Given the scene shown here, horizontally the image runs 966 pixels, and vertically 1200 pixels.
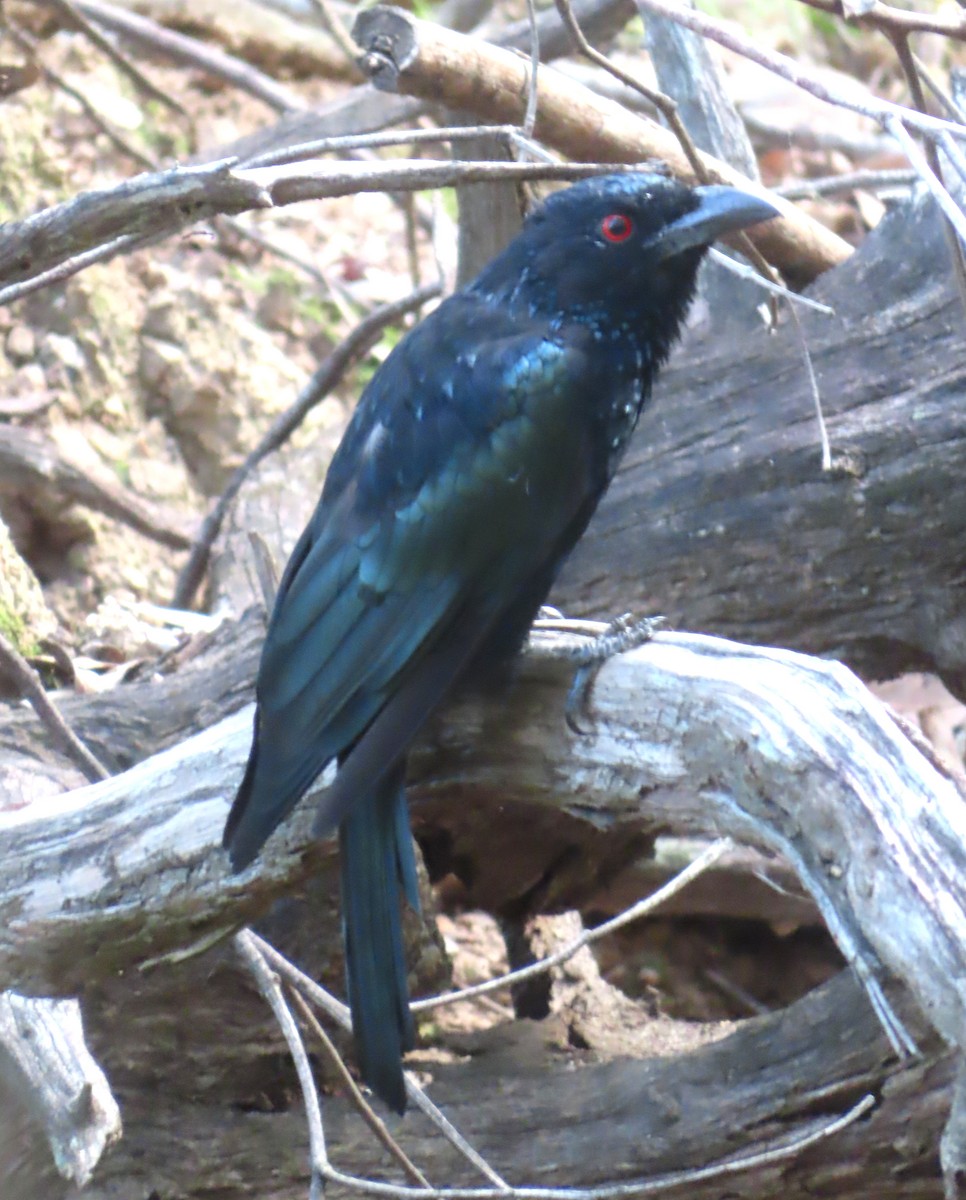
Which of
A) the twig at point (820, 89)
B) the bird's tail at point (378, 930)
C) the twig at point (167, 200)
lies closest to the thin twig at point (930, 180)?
the twig at point (820, 89)

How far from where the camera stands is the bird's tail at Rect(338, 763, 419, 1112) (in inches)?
98.0

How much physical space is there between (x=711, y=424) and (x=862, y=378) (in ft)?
1.19

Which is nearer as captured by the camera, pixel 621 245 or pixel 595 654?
pixel 595 654

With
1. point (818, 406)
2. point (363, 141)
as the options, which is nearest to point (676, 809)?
point (818, 406)

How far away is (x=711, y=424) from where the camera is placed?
343 cm

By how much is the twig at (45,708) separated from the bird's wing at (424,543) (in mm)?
629

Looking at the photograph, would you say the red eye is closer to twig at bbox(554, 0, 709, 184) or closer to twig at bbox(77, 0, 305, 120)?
twig at bbox(554, 0, 709, 184)

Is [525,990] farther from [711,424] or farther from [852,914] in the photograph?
[852,914]

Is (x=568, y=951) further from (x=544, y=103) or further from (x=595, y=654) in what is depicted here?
(x=544, y=103)

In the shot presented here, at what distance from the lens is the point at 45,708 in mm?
3068

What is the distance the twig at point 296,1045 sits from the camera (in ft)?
7.93

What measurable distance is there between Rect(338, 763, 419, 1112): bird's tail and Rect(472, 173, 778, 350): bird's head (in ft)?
3.16

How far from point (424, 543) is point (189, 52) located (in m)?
3.72

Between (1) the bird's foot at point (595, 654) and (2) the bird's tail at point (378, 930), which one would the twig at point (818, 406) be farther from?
(2) the bird's tail at point (378, 930)
